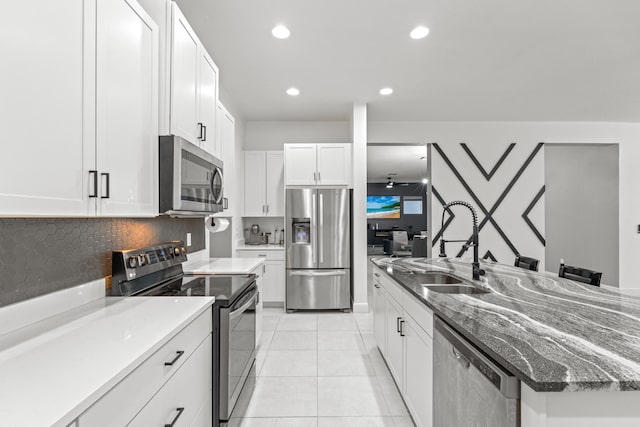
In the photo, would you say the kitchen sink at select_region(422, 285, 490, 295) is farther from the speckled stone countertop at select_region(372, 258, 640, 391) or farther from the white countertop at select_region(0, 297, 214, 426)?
the white countertop at select_region(0, 297, 214, 426)

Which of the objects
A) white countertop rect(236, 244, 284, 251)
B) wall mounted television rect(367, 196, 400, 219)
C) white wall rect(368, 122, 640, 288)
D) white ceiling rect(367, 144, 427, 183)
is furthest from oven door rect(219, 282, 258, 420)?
wall mounted television rect(367, 196, 400, 219)

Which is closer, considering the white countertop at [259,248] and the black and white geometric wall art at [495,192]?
the white countertop at [259,248]

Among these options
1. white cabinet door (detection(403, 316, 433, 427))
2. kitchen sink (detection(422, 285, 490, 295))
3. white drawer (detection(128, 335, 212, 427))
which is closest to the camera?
white drawer (detection(128, 335, 212, 427))

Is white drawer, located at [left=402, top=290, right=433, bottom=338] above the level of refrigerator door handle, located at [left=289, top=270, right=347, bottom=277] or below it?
above

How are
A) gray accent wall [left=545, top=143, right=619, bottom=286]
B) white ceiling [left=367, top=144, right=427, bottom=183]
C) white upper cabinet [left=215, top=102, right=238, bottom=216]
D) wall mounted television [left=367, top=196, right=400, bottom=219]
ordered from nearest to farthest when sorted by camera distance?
white upper cabinet [left=215, top=102, right=238, bottom=216], gray accent wall [left=545, top=143, right=619, bottom=286], white ceiling [left=367, top=144, right=427, bottom=183], wall mounted television [left=367, top=196, right=400, bottom=219]

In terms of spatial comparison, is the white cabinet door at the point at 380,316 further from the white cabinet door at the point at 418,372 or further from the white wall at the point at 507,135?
the white wall at the point at 507,135

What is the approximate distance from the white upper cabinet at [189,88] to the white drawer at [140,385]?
112 cm

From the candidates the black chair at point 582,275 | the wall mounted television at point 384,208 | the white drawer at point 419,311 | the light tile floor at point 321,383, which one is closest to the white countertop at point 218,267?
the light tile floor at point 321,383

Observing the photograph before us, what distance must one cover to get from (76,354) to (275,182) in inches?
157

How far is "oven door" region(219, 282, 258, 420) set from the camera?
1.65 metres

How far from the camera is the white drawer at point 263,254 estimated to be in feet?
14.6

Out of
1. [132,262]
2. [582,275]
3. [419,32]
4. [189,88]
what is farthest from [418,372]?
[419,32]

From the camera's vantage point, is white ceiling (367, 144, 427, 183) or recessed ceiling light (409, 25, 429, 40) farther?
white ceiling (367, 144, 427, 183)

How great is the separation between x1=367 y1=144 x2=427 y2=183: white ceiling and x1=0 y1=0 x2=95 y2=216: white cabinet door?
486cm
